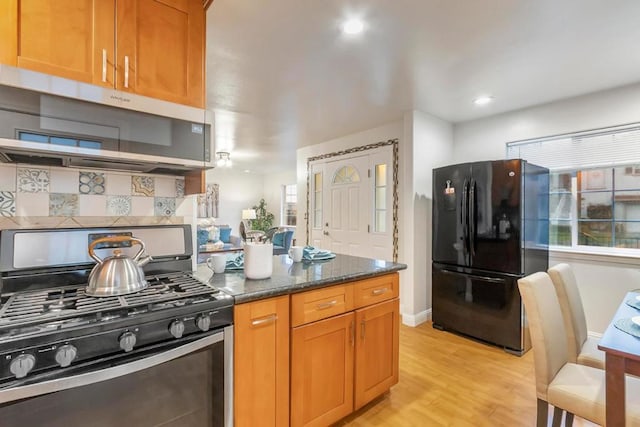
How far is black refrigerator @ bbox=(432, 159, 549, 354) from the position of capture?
9.08 feet

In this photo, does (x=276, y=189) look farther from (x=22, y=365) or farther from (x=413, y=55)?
(x=22, y=365)

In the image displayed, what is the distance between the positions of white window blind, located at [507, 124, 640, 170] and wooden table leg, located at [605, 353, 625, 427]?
2.50 m

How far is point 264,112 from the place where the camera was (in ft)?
11.8

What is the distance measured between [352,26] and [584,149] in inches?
105

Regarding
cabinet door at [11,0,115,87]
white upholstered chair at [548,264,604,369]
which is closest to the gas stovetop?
cabinet door at [11,0,115,87]

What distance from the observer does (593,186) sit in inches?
118

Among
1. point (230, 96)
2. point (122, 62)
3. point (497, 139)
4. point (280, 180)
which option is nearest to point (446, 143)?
point (497, 139)

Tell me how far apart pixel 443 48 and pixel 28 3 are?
2.22m

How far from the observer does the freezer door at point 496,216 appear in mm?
2752

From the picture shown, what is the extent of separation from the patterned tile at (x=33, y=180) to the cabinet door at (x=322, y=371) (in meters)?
1.40

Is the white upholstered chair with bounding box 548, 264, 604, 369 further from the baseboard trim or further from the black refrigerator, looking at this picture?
the baseboard trim

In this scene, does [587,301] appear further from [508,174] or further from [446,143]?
[446,143]

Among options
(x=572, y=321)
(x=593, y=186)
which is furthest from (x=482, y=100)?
(x=572, y=321)

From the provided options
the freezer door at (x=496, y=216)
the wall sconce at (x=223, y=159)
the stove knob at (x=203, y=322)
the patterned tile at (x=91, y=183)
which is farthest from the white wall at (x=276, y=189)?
the stove knob at (x=203, y=322)
